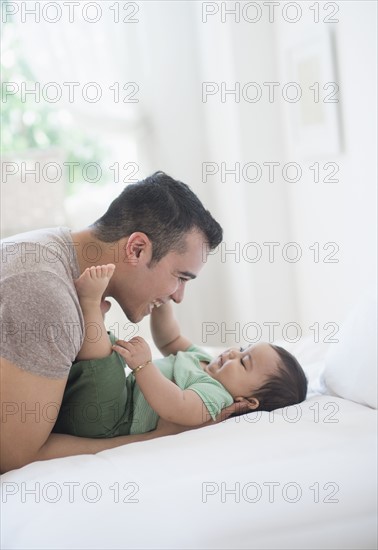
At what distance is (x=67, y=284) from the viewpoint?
172cm

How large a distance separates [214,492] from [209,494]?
0.01 metres

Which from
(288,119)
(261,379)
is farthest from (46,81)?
(261,379)

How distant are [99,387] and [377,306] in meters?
0.84

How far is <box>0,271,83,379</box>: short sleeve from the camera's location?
1619 mm

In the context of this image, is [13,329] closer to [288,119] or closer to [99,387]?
[99,387]

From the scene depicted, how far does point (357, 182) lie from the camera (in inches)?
131

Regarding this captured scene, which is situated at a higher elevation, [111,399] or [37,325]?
[37,325]

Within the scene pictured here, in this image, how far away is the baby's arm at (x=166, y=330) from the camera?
237 centimetres

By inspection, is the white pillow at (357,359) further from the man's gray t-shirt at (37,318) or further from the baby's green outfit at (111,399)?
the man's gray t-shirt at (37,318)

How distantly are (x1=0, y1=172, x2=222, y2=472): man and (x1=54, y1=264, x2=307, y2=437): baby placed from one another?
0.06m

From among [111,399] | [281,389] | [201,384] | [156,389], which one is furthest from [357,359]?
[111,399]

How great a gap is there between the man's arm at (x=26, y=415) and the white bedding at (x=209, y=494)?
5cm

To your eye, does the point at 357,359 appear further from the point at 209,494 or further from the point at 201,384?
the point at 209,494

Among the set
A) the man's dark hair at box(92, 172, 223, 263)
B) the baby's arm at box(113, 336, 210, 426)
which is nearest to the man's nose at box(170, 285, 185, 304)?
the man's dark hair at box(92, 172, 223, 263)
